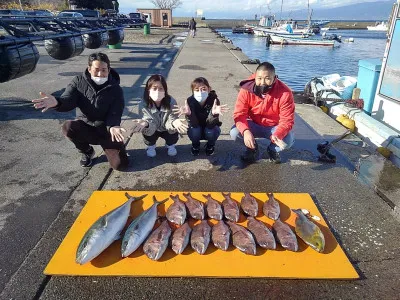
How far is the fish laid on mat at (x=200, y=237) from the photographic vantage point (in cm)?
258

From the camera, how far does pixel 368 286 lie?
92.8 inches

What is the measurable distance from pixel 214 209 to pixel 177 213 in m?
0.41

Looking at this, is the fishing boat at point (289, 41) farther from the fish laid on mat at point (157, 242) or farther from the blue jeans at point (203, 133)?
the fish laid on mat at point (157, 242)

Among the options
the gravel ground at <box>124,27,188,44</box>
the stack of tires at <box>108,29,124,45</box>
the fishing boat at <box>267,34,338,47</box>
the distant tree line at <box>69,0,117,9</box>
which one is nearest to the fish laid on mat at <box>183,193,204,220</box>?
the stack of tires at <box>108,29,124,45</box>

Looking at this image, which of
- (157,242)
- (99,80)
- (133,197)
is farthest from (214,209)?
(99,80)

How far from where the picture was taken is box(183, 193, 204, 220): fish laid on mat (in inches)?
119

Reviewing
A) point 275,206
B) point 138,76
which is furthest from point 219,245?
point 138,76

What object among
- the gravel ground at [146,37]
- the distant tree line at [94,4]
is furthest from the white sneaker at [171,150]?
the distant tree line at [94,4]

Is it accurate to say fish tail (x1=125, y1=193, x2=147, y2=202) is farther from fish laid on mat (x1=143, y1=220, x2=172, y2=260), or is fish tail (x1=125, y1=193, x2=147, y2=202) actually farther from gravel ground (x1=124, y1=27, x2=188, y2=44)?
gravel ground (x1=124, y1=27, x2=188, y2=44)

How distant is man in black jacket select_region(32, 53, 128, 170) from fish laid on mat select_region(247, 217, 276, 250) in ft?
6.47

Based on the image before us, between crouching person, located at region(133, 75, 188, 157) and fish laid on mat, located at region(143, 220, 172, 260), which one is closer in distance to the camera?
fish laid on mat, located at region(143, 220, 172, 260)

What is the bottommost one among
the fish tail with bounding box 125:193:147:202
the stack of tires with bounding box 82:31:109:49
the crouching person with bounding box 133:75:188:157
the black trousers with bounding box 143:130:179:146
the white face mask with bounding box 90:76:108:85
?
the fish tail with bounding box 125:193:147:202

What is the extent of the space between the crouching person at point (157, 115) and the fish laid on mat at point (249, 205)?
1.29m

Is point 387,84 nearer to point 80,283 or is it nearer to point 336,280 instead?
point 336,280
